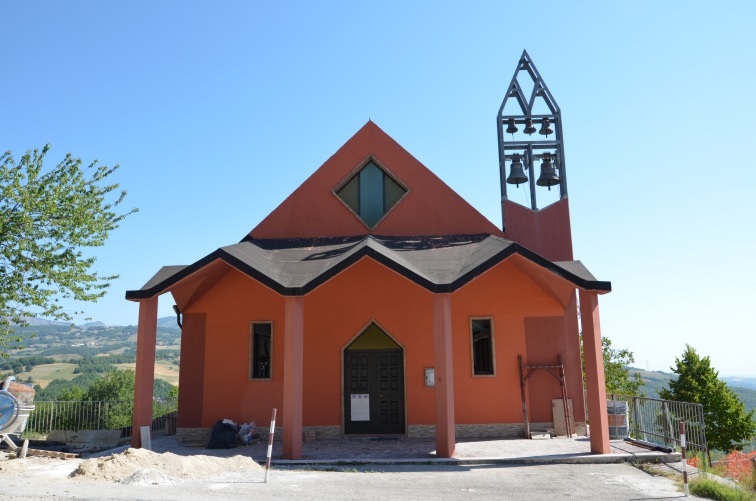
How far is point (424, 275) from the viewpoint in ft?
36.1

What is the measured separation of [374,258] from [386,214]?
368 cm

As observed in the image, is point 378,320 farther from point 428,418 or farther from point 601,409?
point 601,409

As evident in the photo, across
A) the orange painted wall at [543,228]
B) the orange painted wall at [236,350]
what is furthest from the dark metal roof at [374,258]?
the orange painted wall at [543,228]

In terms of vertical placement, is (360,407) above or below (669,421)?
above

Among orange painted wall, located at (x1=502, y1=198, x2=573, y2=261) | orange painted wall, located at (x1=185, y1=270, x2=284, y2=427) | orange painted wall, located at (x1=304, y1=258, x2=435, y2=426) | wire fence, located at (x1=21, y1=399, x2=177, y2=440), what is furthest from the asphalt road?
wire fence, located at (x1=21, y1=399, x2=177, y2=440)

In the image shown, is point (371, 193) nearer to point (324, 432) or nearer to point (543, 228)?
point (543, 228)

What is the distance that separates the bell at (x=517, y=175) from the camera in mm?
15164

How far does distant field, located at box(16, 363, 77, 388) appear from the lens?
103 metres

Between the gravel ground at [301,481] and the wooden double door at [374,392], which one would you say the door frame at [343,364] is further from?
the gravel ground at [301,481]

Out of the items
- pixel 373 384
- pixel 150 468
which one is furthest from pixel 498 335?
pixel 150 468

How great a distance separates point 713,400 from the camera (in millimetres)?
29297

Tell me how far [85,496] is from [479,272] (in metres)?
7.36

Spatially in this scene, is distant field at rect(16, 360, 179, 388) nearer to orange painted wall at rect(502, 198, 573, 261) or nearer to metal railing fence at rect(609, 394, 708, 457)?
orange painted wall at rect(502, 198, 573, 261)

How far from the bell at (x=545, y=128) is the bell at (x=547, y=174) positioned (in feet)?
2.85
